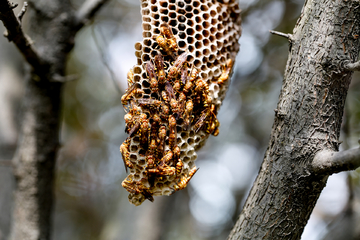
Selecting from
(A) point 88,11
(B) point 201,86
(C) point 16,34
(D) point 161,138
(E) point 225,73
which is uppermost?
(A) point 88,11

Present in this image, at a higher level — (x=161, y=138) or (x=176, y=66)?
(x=176, y=66)

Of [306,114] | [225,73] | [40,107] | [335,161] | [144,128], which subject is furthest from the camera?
[40,107]

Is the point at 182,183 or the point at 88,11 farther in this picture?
the point at 88,11

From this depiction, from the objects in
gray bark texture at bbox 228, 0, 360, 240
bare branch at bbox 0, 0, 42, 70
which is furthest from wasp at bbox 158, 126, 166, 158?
bare branch at bbox 0, 0, 42, 70

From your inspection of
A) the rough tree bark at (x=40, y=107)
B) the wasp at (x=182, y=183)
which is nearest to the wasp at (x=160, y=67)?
the wasp at (x=182, y=183)

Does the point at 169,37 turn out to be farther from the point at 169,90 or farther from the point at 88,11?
the point at 88,11

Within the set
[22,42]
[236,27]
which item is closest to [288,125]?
[236,27]

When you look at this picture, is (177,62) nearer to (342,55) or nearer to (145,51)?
(145,51)

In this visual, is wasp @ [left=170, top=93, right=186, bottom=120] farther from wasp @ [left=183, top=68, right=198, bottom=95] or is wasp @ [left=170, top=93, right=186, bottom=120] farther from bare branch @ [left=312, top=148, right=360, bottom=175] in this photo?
bare branch @ [left=312, top=148, right=360, bottom=175]

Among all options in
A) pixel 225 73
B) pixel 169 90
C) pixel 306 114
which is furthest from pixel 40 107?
pixel 306 114
